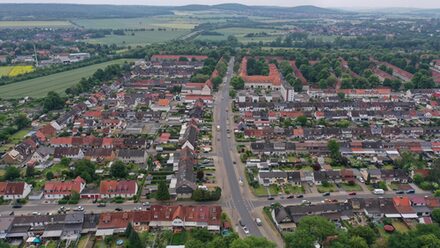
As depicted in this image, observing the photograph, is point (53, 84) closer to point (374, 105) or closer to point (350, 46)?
point (374, 105)

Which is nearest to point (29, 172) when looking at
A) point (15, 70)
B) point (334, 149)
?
point (334, 149)

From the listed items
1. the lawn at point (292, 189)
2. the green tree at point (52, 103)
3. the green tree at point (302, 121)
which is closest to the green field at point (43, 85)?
the green tree at point (52, 103)

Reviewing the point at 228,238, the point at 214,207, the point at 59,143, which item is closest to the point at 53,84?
the point at 59,143

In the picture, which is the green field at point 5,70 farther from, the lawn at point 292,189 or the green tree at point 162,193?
the lawn at point 292,189

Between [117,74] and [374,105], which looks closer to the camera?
[374,105]

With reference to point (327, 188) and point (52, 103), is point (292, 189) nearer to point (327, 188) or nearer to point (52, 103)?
point (327, 188)

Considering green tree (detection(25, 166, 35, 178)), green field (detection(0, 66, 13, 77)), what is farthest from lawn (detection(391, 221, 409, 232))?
green field (detection(0, 66, 13, 77))
